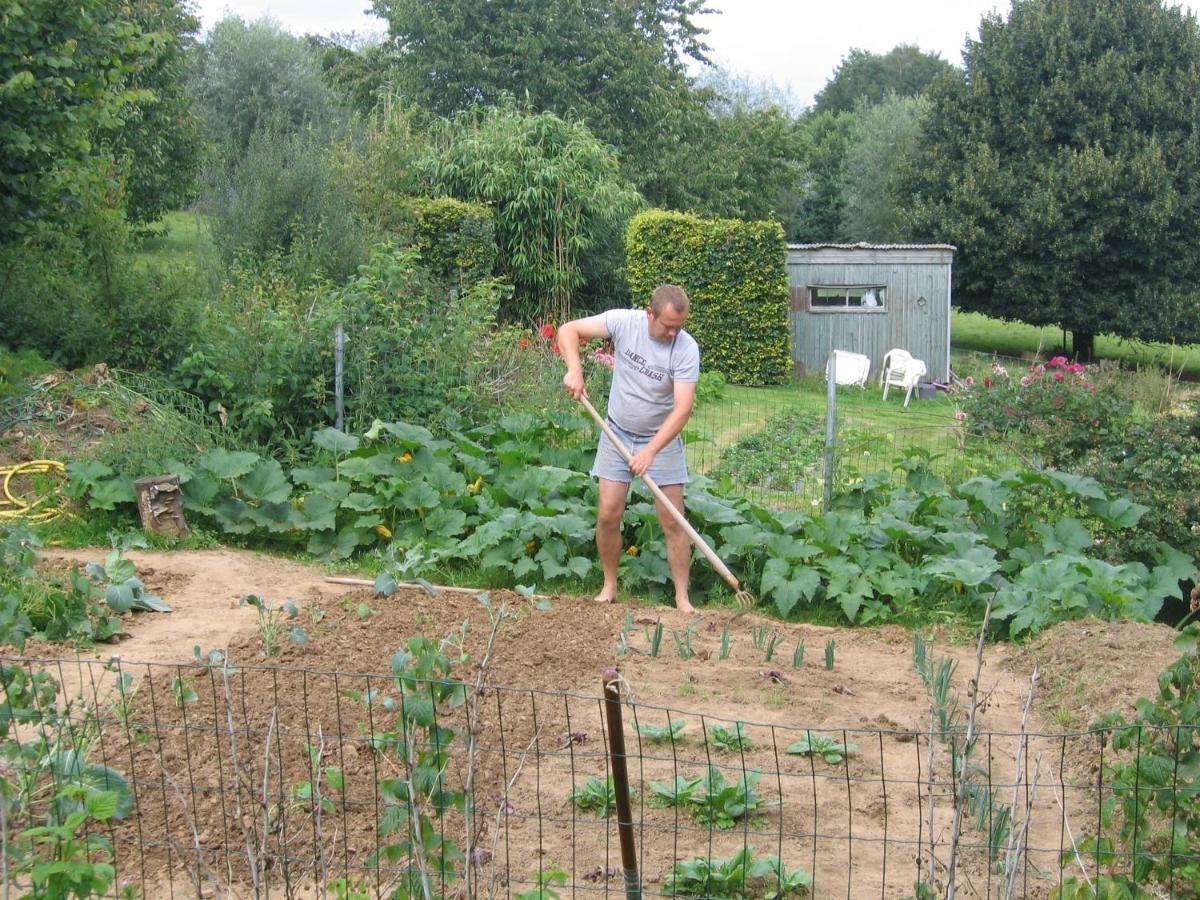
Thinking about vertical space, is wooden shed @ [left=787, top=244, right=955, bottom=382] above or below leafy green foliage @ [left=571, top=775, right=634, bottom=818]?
above

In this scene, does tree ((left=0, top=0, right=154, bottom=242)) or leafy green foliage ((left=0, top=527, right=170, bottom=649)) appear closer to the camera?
leafy green foliage ((left=0, top=527, right=170, bottom=649))

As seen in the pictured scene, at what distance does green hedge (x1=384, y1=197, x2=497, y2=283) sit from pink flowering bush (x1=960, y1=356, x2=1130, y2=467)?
8.65m

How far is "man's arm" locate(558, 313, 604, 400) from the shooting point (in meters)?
6.52

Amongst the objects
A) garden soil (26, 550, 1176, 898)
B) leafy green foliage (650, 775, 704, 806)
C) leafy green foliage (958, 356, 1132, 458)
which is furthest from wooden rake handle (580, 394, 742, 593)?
leafy green foliage (958, 356, 1132, 458)

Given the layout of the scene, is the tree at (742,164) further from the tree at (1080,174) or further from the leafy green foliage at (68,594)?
the leafy green foliage at (68,594)

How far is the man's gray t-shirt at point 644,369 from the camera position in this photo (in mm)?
6469

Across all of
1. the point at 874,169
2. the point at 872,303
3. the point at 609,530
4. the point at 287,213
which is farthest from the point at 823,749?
the point at 874,169

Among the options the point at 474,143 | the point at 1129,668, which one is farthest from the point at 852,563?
the point at 474,143

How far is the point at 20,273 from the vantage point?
9.90 metres

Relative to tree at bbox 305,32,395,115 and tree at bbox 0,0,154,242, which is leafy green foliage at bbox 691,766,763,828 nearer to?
tree at bbox 0,0,154,242

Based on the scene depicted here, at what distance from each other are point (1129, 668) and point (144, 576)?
4.94m

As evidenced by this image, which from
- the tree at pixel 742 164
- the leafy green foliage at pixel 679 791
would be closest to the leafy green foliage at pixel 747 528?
the leafy green foliage at pixel 679 791

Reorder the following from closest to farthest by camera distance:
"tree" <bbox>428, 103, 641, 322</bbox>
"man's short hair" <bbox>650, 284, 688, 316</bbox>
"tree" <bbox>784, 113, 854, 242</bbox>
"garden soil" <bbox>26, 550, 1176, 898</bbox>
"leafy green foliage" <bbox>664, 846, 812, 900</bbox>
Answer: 1. "leafy green foliage" <bbox>664, 846, 812, 900</bbox>
2. "garden soil" <bbox>26, 550, 1176, 898</bbox>
3. "man's short hair" <bbox>650, 284, 688, 316</bbox>
4. "tree" <bbox>428, 103, 641, 322</bbox>
5. "tree" <bbox>784, 113, 854, 242</bbox>

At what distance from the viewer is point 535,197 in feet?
63.9
